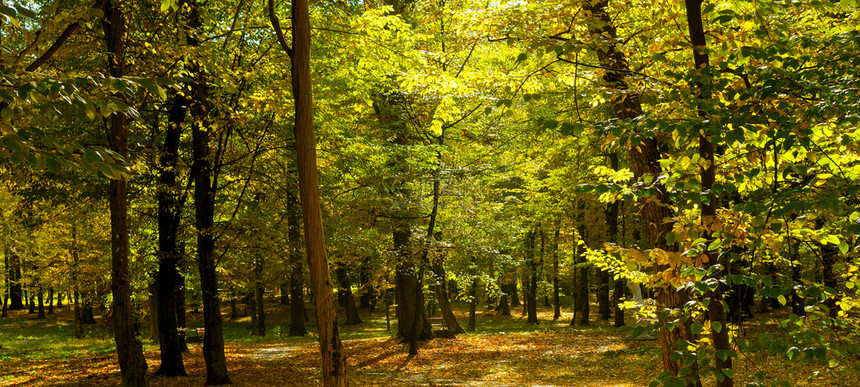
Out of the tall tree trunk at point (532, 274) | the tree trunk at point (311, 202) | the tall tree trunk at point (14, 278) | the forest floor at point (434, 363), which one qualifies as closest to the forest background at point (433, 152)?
the tree trunk at point (311, 202)

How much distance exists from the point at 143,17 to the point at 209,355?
5.90 metres

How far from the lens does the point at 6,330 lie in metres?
27.1

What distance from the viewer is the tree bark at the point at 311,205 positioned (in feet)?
15.3

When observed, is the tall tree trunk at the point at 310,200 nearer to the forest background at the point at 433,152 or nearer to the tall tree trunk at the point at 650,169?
the forest background at the point at 433,152

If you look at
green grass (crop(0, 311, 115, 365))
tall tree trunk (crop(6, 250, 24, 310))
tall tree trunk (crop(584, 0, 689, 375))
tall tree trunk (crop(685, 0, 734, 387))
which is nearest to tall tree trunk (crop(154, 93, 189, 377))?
green grass (crop(0, 311, 115, 365))

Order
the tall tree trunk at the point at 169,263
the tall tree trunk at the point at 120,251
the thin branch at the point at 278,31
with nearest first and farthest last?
the thin branch at the point at 278,31 → the tall tree trunk at the point at 120,251 → the tall tree trunk at the point at 169,263

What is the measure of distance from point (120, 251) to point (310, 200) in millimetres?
2939

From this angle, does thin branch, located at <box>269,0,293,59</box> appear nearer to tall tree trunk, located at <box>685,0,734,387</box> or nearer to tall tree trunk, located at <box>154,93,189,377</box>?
tall tree trunk, located at <box>685,0,734,387</box>

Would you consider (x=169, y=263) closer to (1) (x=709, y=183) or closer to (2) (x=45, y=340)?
(1) (x=709, y=183)

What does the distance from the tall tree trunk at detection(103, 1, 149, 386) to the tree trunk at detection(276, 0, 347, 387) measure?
2.75 m

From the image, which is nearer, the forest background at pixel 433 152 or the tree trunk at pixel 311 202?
the forest background at pixel 433 152

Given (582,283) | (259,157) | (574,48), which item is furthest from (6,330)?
(574,48)

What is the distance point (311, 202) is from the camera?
4.77 metres

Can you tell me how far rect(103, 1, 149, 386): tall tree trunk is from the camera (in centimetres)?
628
